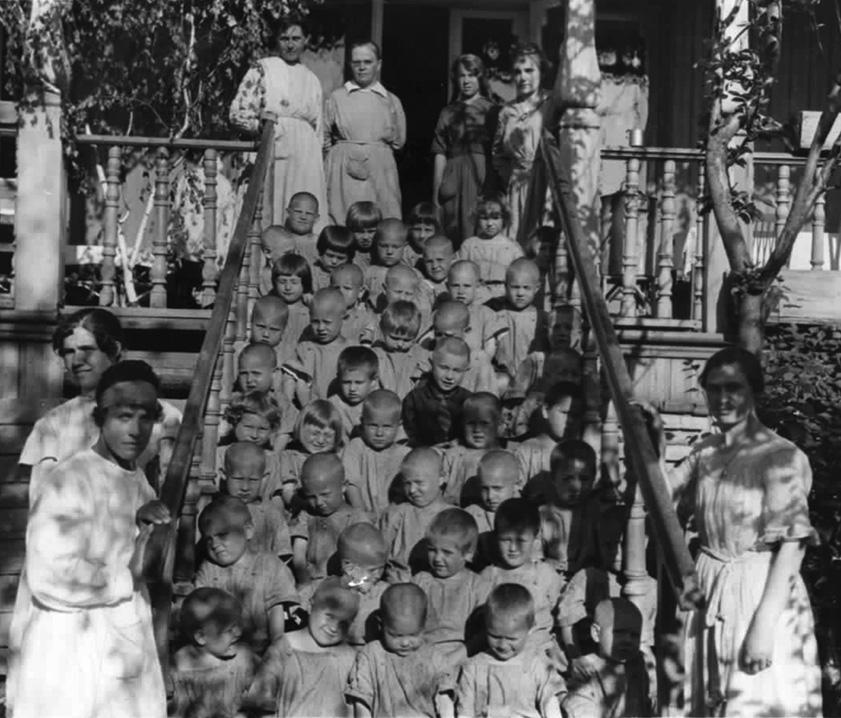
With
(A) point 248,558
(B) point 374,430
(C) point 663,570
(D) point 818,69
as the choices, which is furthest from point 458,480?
(D) point 818,69

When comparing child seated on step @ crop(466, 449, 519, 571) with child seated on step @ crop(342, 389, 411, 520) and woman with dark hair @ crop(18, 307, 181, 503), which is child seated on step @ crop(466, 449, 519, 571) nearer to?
child seated on step @ crop(342, 389, 411, 520)

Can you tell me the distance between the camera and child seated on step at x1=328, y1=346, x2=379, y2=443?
877 cm

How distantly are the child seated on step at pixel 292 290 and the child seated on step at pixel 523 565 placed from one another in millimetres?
2546

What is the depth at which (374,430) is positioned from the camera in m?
8.34

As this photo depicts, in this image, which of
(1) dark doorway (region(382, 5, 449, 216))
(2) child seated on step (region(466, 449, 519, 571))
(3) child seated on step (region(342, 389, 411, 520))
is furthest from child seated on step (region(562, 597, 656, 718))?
(1) dark doorway (region(382, 5, 449, 216))

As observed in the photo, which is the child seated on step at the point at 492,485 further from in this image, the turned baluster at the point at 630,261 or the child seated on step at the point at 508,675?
the turned baluster at the point at 630,261

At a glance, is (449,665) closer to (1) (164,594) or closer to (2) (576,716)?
(2) (576,716)

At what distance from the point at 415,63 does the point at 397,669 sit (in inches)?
334

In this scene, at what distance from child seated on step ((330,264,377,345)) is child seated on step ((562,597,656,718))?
2933mm

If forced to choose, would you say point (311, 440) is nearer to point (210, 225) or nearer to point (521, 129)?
point (210, 225)

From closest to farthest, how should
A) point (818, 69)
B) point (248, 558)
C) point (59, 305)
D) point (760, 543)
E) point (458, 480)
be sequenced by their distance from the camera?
point (760, 543), point (248, 558), point (458, 480), point (59, 305), point (818, 69)

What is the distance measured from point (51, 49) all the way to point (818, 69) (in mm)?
6674

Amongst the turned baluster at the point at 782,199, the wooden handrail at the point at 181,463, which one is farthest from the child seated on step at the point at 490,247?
the wooden handrail at the point at 181,463

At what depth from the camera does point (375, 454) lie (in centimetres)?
838
